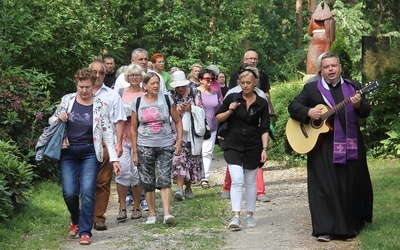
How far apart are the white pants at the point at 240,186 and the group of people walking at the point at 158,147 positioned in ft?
0.04

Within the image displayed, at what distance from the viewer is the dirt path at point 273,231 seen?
9.26 meters

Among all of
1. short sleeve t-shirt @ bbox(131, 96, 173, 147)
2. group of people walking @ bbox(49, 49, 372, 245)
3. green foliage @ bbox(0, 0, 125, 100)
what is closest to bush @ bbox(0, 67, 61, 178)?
green foliage @ bbox(0, 0, 125, 100)

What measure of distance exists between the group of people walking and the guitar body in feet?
0.32

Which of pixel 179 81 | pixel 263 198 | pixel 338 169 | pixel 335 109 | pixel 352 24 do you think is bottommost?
pixel 263 198

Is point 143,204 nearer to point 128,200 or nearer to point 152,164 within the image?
point 128,200

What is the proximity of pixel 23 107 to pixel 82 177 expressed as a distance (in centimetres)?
419

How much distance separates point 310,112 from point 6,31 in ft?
21.9

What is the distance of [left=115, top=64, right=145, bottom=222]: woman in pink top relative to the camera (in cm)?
1146

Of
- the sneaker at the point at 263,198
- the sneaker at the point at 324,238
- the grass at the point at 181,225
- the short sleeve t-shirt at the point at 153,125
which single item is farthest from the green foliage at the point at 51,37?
the sneaker at the point at 324,238

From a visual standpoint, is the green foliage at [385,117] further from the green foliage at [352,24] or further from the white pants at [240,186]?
the green foliage at [352,24]

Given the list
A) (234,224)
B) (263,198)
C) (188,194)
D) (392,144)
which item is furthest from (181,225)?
(392,144)

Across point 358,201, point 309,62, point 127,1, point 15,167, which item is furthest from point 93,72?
point 127,1

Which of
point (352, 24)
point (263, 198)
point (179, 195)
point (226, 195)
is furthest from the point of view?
point (352, 24)

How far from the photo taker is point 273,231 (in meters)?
10.1
